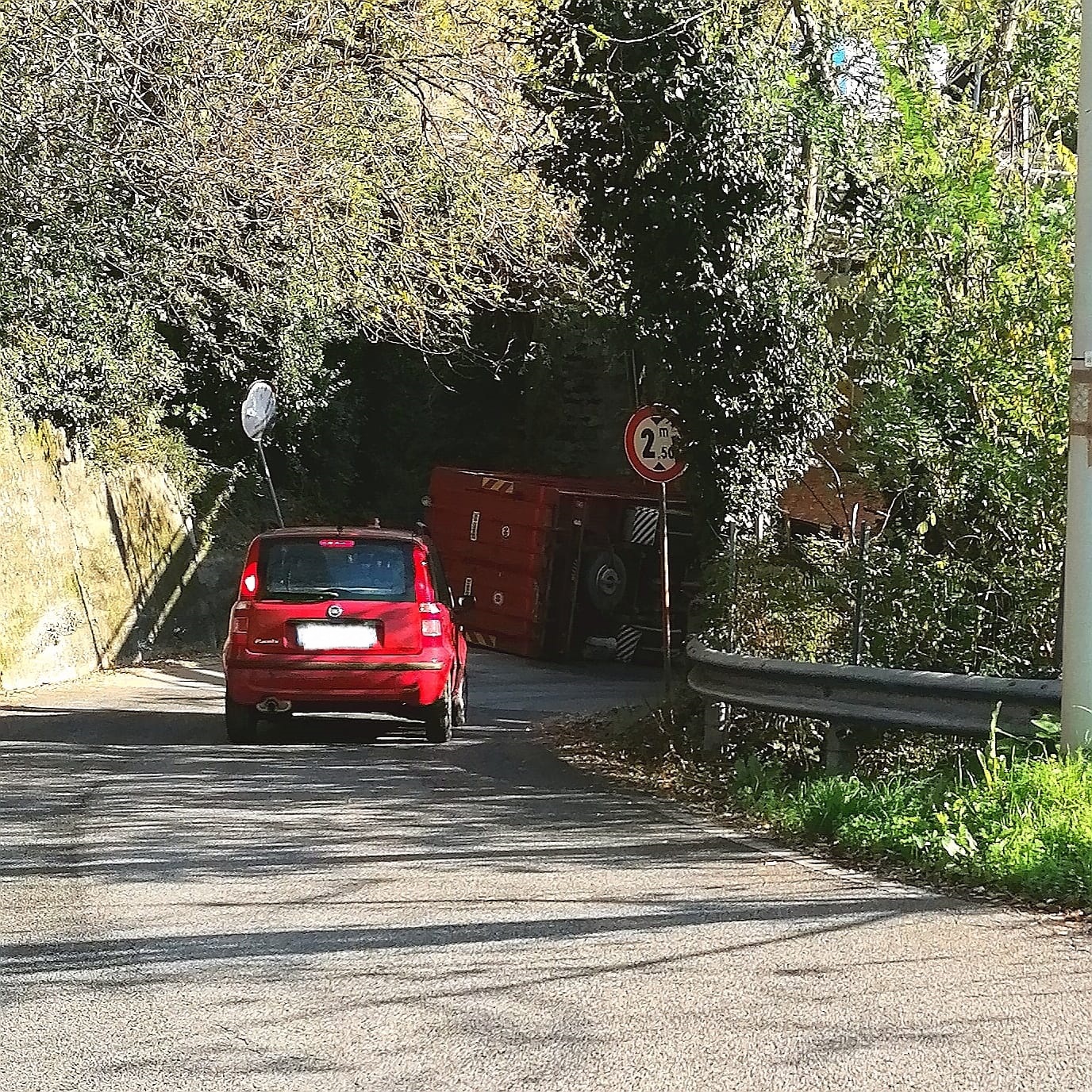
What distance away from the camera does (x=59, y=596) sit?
800 inches

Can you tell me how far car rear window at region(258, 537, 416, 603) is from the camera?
13.6 m

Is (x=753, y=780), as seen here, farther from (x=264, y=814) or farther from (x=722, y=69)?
(x=722, y=69)

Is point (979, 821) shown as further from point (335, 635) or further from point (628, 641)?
point (628, 641)

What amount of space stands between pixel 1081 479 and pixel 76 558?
1511cm

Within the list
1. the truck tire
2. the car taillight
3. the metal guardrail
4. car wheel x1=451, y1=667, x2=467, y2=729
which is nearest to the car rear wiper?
the car taillight

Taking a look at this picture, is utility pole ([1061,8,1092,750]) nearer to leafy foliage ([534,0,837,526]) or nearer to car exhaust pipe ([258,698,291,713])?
leafy foliage ([534,0,837,526])

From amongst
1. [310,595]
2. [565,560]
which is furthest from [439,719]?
[565,560]

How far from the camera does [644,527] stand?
80.0ft

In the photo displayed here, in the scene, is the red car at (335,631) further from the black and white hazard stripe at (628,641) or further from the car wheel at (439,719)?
the black and white hazard stripe at (628,641)

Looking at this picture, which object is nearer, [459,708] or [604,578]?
[459,708]

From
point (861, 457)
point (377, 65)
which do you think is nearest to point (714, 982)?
point (861, 457)

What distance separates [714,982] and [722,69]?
8557 millimetres

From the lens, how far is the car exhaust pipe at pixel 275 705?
13.6m

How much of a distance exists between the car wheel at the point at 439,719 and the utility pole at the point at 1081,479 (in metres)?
6.39
